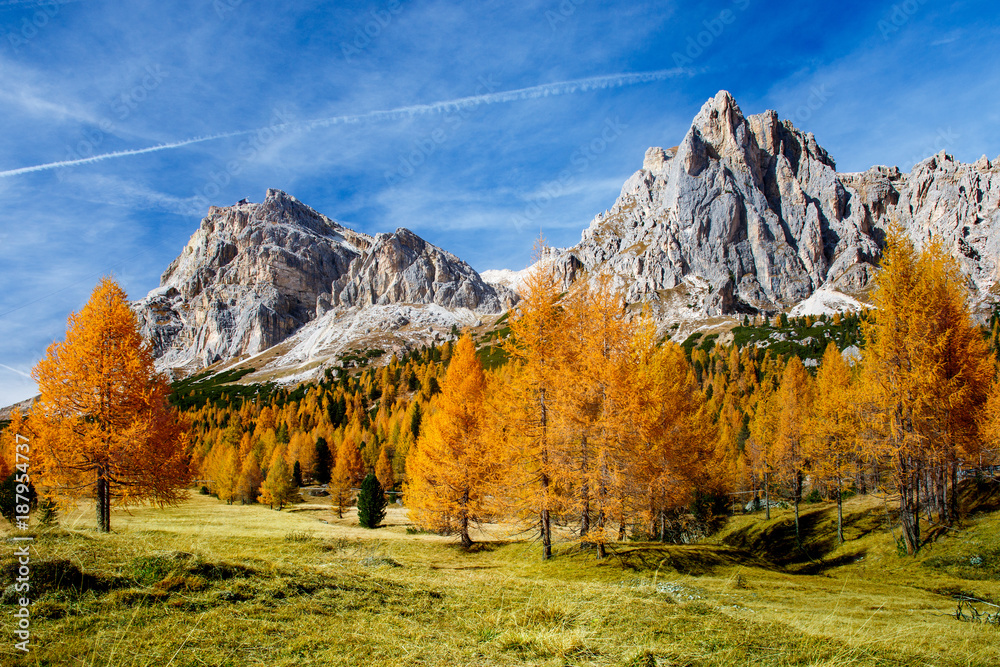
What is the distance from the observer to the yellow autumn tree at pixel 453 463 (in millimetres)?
22750

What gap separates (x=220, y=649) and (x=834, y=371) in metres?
45.3

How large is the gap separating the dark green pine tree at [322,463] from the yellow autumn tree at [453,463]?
53059 mm

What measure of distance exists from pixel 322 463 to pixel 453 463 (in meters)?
57.0

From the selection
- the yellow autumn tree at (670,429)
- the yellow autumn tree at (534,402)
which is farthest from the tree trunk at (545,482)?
the yellow autumn tree at (670,429)

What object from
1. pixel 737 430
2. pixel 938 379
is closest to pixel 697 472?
pixel 938 379

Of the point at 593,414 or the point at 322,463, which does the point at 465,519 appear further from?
the point at 322,463

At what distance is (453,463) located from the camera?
22.6 meters

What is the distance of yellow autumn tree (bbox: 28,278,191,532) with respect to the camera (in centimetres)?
1634

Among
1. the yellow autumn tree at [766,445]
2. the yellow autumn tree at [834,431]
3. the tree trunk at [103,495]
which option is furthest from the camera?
the yellow autumn tree at [766,445]

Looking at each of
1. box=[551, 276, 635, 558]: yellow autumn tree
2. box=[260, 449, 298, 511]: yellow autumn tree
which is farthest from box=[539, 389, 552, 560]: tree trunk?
box=[260, 449, 298, 511]: yellow autumn tree

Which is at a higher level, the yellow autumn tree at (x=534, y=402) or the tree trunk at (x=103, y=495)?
the yellow autumn tree at (x=534, y=402)

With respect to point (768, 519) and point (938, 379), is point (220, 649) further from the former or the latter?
point (768, 519)

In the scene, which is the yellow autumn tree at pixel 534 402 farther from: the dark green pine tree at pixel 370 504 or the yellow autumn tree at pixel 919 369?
the dark green pine tree at pixel 370 504

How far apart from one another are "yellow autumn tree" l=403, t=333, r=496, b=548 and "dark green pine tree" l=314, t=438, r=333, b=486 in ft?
174
